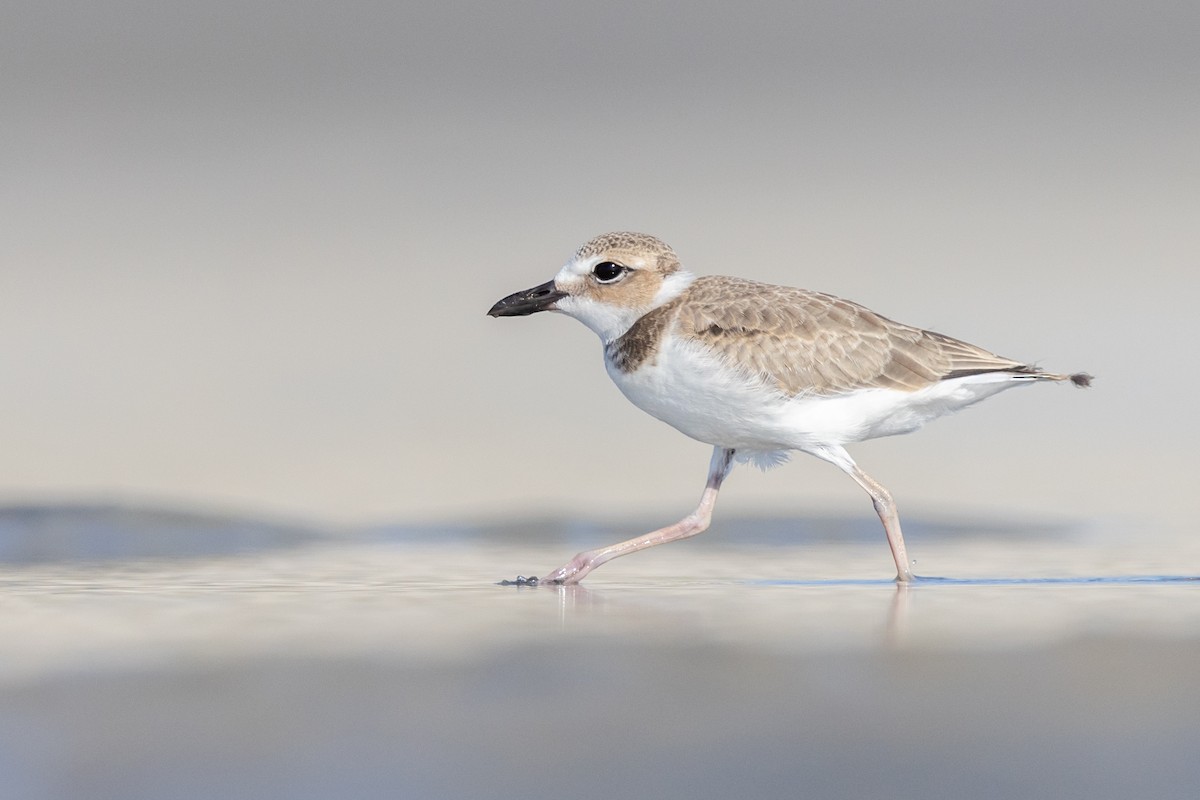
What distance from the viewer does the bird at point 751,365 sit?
7906 millimetres

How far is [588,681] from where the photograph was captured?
538cm

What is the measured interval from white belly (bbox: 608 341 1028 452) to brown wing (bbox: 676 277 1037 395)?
60mm

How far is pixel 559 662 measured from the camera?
5.68 metres

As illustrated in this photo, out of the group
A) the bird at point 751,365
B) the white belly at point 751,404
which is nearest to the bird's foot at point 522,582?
the bird at point 751,365

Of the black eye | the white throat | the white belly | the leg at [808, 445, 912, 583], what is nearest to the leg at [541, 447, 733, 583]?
the white belly

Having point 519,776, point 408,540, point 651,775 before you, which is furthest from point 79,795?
point 408,540

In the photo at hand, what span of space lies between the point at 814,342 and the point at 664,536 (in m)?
1.20

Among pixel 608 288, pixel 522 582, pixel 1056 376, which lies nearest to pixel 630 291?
pixel 608 288

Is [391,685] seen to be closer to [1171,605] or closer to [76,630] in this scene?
[76,630]

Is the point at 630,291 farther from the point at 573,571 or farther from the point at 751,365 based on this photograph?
the point at 573,571

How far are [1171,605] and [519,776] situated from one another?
3532 millimetres

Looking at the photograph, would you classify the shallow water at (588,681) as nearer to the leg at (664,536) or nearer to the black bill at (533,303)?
the leg at (664,536)

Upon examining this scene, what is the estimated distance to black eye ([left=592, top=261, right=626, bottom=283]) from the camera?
330 inches

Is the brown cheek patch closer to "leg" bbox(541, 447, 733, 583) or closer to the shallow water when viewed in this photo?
"leg" bbox(541, 447, 733, 583)
